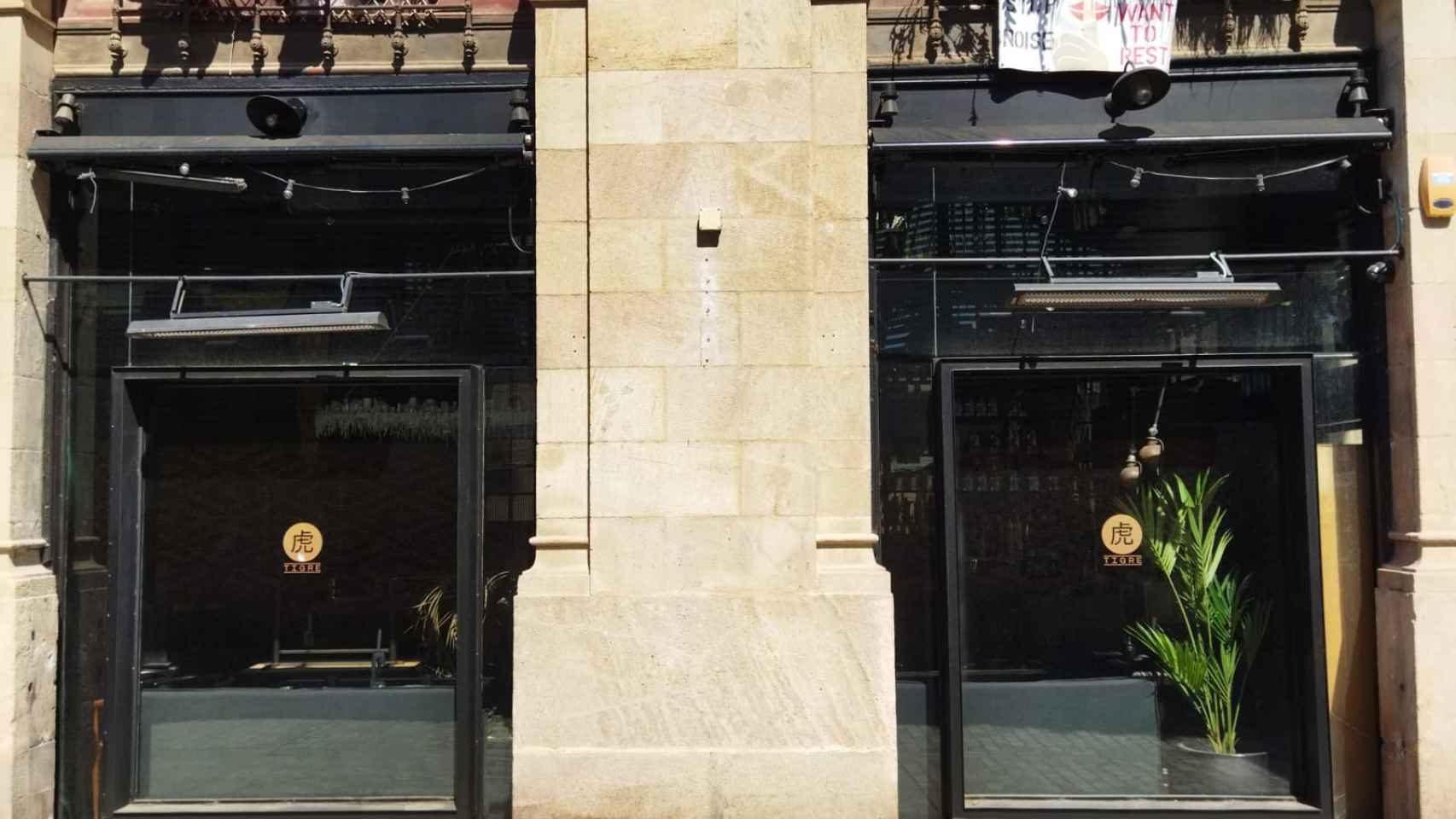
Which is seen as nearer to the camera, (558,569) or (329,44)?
(558,569)

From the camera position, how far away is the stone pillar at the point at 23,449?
25.3 ft

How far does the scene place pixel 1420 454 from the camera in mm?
7613

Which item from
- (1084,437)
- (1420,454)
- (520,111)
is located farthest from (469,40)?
(1420,454)

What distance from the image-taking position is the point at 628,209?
776 cm

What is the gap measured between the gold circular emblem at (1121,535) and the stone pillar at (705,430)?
1773 mm

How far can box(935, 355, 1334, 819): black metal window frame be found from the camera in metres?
7.86

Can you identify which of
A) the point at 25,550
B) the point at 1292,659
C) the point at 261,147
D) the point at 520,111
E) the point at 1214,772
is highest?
the point at 520,111

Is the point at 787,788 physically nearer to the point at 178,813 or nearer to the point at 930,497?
the point at 930,497

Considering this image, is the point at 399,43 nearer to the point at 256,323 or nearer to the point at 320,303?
the point at 320,303

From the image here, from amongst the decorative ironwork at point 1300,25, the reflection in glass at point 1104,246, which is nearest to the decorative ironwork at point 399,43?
the reflection in glass at point 1104,246

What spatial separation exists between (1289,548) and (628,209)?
5.07 m

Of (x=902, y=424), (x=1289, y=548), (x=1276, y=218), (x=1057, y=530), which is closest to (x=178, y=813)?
(x=902, y=424)

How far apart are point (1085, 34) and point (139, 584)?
7.55 metres

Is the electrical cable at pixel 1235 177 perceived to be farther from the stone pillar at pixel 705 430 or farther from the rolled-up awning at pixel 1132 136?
the stone pillar at pixel 705 430
